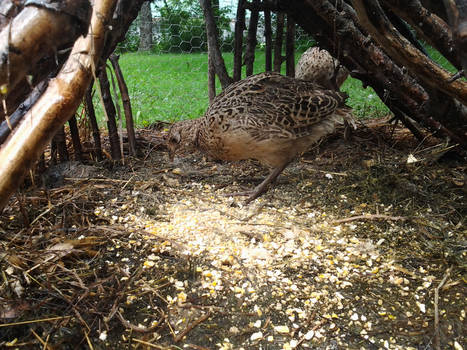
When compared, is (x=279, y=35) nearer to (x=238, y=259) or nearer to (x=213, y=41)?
(x=213, y=41)

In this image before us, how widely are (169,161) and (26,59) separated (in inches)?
116

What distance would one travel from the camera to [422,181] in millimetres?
3238

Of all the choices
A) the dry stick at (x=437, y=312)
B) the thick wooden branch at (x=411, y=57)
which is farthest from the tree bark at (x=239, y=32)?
Answer: the dry stick at (x=437, y=312)

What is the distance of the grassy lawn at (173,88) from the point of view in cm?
566

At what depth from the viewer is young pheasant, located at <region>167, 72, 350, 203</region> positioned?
326cm

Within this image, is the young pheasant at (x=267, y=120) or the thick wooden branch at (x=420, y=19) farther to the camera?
the young pheasant at (x=267, y=120)

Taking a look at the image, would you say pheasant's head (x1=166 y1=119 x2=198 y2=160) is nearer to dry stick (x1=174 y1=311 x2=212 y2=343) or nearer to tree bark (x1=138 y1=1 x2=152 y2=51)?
dry stick (x1=174 y1=311 x2=212 y2=343)

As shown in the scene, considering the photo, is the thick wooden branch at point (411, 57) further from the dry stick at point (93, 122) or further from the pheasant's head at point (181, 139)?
the dry stick at point (93, 122)

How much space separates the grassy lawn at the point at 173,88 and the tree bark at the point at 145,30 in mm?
177

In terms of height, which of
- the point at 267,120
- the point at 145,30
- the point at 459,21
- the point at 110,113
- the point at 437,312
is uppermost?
the point at 145,30

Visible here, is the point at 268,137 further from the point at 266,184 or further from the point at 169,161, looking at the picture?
the point at 169,161

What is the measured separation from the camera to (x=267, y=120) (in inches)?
128

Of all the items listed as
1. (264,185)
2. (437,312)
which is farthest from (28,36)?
(264,185)

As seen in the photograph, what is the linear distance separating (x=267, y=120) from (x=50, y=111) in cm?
227
